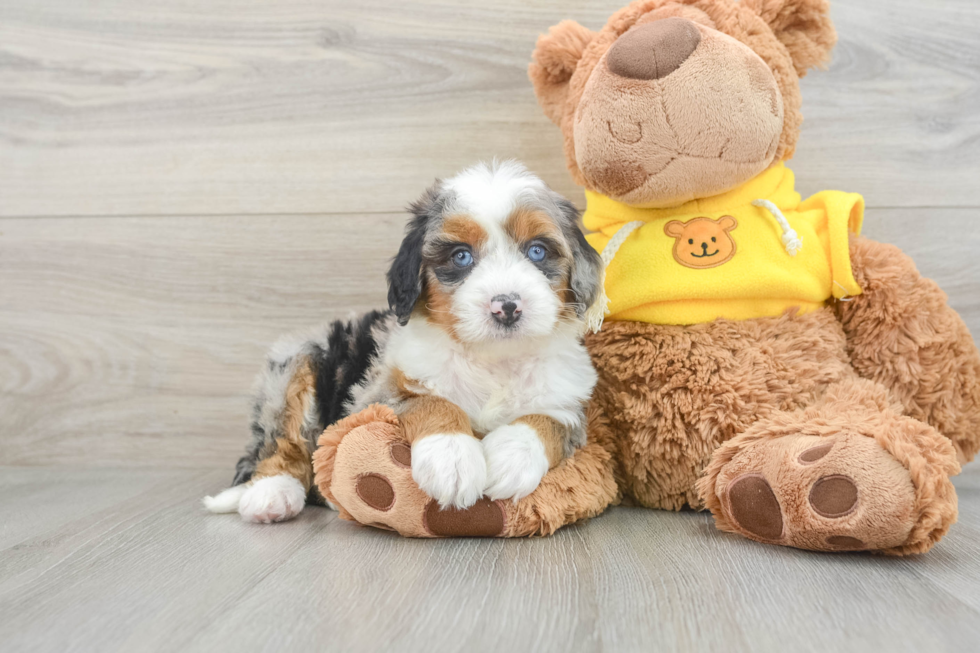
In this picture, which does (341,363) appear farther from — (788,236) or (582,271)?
(788,236)

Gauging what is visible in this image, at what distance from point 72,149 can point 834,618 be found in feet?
8.82

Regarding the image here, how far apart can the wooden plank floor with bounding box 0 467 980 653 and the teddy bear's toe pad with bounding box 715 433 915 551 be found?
0.05 metres

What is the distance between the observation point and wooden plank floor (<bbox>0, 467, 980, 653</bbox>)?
3.49ft

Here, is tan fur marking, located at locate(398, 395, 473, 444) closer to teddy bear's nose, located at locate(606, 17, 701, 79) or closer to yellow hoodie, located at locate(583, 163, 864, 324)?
yellow hoodie, located at locate(583, 163, 864, 324)

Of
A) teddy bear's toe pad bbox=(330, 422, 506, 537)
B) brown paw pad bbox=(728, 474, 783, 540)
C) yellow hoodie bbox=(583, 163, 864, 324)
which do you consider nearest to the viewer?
brown paw pad bbox=(728, 474, 783, 540)

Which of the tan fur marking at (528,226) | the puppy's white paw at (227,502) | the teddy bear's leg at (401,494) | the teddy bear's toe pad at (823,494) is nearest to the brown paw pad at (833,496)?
the teddy bear's toe pad at (823,494)

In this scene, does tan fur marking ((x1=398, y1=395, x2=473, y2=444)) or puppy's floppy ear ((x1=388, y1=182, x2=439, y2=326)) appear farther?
puppy's floppy ear ((x1=388, y1=182, x2=439, y2=326))

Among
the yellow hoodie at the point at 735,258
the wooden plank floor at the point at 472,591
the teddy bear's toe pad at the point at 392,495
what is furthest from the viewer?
the yellow hoodie at the point at 735,258

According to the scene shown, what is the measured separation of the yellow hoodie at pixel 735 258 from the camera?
1722 mm

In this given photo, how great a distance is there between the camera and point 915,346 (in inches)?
69.4

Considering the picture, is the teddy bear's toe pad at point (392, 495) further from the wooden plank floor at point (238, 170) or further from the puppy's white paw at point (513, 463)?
the wooden plank floor at point (238, 170)

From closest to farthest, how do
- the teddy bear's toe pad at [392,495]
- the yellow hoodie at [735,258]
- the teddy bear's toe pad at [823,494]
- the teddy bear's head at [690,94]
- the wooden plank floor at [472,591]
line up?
the wooden plank floor at [472,591] → the teddy bear's toe pad at [823,494] → the teddy bear's toe pad at [392,495] → the teddy bear's head at [690,94] → the yellow hoodie at [735,258]

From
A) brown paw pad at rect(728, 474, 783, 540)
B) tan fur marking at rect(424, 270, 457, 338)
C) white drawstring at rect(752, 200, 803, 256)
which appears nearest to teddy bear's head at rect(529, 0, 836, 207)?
white drawstring at rect(752, 200, 803, 256)

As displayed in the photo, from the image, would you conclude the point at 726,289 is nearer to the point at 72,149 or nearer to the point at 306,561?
the point at 306,561
